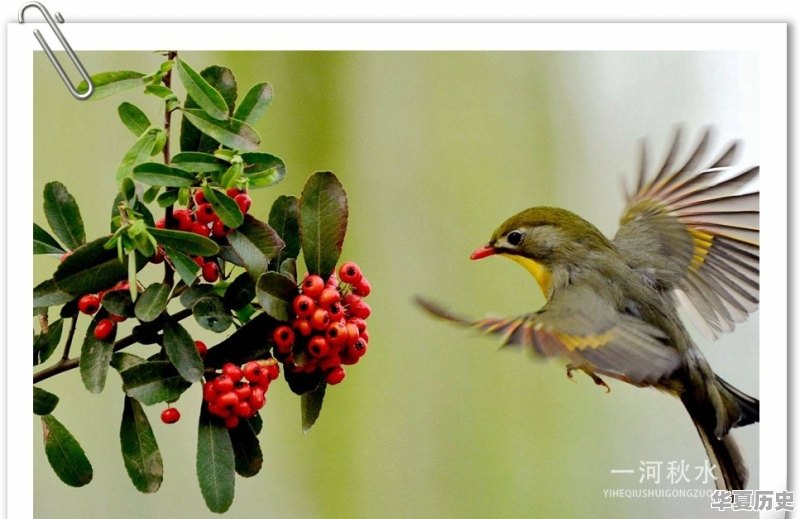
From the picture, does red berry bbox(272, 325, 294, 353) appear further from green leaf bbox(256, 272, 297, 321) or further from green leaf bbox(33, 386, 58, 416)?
green leaf bbox(33, 386, 58, 416)

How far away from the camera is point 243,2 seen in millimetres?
1186

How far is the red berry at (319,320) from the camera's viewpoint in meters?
1.04

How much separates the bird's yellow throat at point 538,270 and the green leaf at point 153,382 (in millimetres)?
469

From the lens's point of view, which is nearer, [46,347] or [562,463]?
[46,347]

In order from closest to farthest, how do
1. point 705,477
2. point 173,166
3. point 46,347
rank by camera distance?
point 173,166 < point 46,347 < point 705,477

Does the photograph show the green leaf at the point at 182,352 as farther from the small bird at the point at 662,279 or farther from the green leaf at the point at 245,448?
the small bird at the point at 662,279

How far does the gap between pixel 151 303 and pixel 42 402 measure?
10.2 inches

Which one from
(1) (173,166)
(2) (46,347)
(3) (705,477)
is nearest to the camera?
(1) (173,166)

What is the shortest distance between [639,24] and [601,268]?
1.09 ft

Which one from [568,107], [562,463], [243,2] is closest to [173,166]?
[243,2]

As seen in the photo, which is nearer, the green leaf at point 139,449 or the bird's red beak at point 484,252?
the green leaf at point 139,449

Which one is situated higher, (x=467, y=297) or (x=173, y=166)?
(x=173, y=166)

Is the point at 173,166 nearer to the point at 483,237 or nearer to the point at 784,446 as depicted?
the point at 483,237

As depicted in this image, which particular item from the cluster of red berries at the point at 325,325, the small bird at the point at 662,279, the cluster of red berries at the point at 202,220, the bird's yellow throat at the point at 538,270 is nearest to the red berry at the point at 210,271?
the cluster of red berries at the point at 202,220
